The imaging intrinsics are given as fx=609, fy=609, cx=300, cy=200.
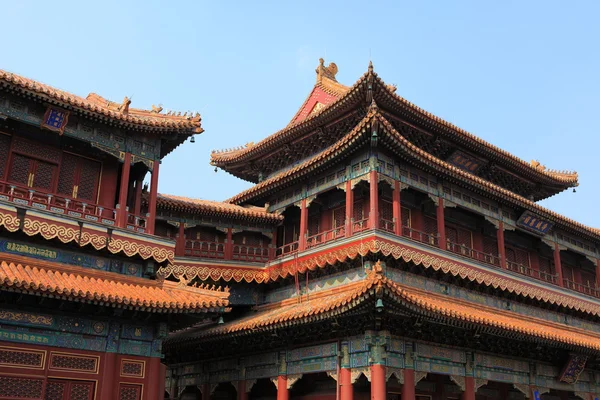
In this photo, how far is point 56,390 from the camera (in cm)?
1409

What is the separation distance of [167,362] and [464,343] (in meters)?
11.0

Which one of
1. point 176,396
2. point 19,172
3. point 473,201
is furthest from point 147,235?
point 473,201

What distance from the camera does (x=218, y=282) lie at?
20.6m

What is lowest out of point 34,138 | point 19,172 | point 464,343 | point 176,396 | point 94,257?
point 176,396

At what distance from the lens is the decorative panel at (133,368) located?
49.2 ft

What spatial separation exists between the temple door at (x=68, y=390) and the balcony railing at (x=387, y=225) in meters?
9.28

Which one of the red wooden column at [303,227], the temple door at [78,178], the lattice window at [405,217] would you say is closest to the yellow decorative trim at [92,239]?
the temple door at [78,178]

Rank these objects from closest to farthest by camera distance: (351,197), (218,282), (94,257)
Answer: (94,257), (351,197), (218,282)

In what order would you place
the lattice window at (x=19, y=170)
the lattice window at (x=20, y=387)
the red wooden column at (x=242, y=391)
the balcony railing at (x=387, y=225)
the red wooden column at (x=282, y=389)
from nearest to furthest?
the lattice window at (x=20, y=387) < the lattice window at (x=19, y=170) < the red wooden column at (x=282, y=389) < the balcony railing at (x=387, y=225) < the red wooden column at (x=242, y=391)

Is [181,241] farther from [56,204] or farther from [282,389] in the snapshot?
[282,389]

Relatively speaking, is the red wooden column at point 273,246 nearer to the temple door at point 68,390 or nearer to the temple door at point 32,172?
the temple door at point 32,172

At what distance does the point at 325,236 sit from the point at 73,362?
884 centimetres

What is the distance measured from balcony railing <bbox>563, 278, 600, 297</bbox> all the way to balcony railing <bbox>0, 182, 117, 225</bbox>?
18633 mm

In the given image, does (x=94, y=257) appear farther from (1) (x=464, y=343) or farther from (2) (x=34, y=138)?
(1) (x=464, y=343)
